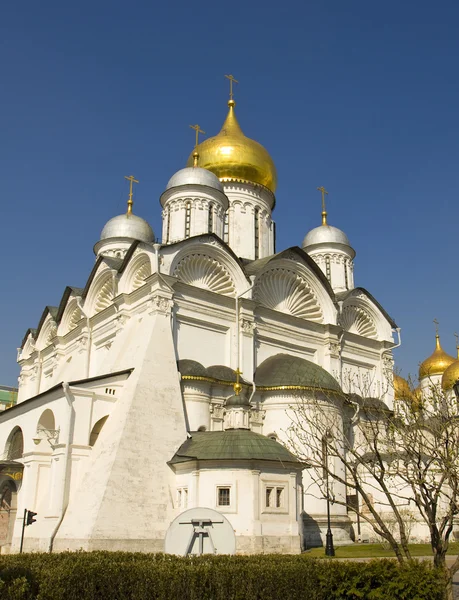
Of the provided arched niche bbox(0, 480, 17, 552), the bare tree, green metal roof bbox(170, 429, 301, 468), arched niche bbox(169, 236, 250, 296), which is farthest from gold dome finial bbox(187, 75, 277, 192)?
arched niche bbox(0, 480, 17, 552)

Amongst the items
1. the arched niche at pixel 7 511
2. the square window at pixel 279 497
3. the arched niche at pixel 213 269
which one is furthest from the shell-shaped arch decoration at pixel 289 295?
the arched niche at pixel 7 511

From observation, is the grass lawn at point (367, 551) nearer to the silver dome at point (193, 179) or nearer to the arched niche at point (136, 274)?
the arched niche at point (136, 274)

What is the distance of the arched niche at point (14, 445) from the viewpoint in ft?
80.1

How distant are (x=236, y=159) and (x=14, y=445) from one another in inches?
704

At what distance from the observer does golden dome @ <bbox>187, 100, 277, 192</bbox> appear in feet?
109

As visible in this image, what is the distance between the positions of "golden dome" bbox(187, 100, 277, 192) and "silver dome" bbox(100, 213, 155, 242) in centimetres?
430

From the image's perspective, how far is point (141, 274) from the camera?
82.5ft

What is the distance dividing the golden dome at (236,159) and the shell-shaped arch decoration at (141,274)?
32.3 feet

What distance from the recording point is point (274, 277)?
91.4 feet

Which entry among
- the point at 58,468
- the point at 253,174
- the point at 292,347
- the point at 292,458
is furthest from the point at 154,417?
the point at 253,174

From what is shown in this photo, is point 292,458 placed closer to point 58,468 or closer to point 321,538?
point 321,538

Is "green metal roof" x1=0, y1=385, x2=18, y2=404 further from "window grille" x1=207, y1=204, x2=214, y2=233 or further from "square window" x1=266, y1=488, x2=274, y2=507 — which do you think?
"square window" x1=266, y1=488, x2=274, y2=507

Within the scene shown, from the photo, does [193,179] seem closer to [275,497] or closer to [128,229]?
[128,229]

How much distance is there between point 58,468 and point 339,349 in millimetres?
14179
